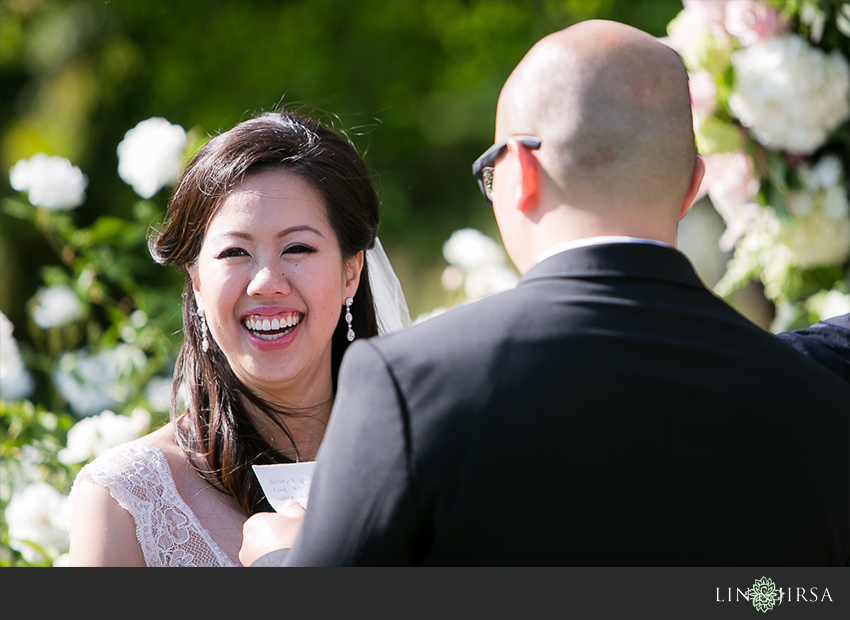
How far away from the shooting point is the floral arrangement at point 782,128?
2672mm

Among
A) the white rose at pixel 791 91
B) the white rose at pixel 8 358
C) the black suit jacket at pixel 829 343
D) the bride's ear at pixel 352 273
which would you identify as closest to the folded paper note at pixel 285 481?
the bride's ear at pixel 352 273

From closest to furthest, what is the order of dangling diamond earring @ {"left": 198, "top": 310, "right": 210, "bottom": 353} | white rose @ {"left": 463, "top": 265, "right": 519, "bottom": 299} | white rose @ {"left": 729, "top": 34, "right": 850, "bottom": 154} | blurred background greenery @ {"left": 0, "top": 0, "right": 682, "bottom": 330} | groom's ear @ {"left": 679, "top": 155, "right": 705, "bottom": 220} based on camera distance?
groom's ear @ {"left": 679, "top": 155, "right": 705, "bottom": 220} → dangling diamond earring @ {"left": 198, "top": 310, "right": 210, "bottom": 353} → white rose @ {"left": 729, "top": 34, "right": 850, "bottom": 154} → white rose @ {"left": 463, "top": 265, "right": 519, "bottom": 299} → blurred background greenery @ {"left": 0, "top": 0, "right": 682, "bottom": 330}

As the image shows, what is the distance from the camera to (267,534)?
5.23ft

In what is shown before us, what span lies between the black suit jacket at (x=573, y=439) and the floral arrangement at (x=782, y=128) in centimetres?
157

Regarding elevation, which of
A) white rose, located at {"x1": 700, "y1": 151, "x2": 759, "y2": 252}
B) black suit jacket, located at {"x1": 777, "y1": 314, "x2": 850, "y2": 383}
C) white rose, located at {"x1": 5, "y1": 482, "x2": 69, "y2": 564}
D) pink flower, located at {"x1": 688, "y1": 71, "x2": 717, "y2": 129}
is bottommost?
white rose, located at {"x1": 5, "y1": 482, "x2": 69, "y2": 564}

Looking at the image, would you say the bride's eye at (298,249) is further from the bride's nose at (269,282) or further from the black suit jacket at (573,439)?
the black suit jacket at (573,439)

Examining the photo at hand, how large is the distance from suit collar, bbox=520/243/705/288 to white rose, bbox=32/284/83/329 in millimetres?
2682

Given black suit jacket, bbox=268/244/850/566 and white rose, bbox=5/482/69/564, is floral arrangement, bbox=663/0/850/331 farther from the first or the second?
white rose, bbox=5/482/69/564

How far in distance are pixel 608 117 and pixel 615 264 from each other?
261 mm

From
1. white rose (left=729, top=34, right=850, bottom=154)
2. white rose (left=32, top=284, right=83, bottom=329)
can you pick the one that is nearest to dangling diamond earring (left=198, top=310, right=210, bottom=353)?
white rose (left=32, top=284, right=83, bottom=329)

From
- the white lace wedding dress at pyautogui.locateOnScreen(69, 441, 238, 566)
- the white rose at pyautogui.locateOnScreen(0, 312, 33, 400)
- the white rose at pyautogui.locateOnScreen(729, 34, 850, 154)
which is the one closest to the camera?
the white lace wedding dress at pyautogui.locateOnScreen(69, 441, 238, 566)

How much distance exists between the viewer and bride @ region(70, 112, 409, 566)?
7.04 ft

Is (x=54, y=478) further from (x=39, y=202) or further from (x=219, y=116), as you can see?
(x=219, y=116)

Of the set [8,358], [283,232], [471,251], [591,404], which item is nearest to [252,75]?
[471,251]
